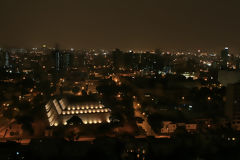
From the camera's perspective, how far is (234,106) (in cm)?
548

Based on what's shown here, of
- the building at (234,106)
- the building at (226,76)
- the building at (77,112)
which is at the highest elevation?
the building at (226,76)

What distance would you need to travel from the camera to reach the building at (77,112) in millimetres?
5461

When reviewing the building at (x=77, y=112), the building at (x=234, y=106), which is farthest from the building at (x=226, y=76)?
the building at (x=77, y=112)

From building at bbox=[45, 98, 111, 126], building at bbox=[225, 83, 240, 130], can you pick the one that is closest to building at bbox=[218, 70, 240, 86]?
building at bbox=[225, 83, 240, 130]

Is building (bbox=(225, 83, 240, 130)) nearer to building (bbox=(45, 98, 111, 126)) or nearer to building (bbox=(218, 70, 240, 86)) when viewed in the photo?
building (bbox=(45, 98, 111, 126))

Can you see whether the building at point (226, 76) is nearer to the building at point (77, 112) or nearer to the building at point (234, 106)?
the building at point (234, 106)

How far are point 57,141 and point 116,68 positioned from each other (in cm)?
1254

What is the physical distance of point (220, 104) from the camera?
6281mm

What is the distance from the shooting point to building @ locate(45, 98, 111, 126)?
17.9ft

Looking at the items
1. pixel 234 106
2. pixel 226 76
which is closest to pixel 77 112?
pixel 234 106

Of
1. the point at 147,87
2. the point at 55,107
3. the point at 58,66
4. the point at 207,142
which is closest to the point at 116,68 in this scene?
the point at 58,66

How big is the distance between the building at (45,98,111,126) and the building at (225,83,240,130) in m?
2.76

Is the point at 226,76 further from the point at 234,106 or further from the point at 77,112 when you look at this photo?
the point at 77,112

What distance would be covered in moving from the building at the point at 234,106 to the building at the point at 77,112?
109 inches
